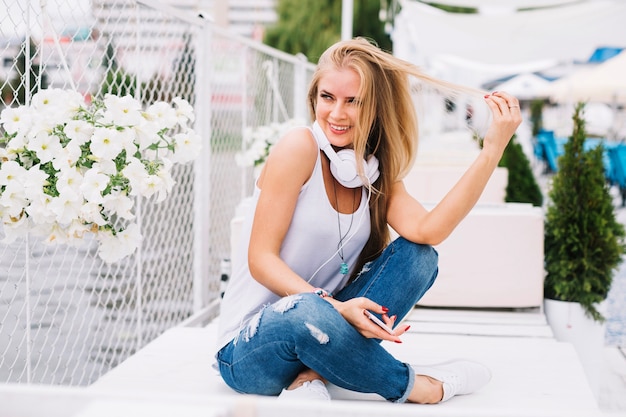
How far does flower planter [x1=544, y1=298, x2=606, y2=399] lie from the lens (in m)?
3.70

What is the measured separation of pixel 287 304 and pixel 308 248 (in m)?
0.31

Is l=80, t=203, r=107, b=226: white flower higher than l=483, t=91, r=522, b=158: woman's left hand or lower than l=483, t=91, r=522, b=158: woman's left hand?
lower

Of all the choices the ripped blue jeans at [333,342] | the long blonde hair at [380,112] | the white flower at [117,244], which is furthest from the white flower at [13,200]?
the long blonde hair at [380,112]

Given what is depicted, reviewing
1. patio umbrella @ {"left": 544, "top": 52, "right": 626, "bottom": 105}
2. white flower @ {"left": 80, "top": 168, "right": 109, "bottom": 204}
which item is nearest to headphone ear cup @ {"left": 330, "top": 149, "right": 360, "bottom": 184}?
white flower @ {"left": 80, "top": 168, "right": 109, "bottom": 204}

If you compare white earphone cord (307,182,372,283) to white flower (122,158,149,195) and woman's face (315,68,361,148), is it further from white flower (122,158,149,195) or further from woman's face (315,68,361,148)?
white flower (122,158,149,195)

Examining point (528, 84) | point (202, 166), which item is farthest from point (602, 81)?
point (202, 166)

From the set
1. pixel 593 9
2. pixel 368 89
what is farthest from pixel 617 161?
pixel 368 89

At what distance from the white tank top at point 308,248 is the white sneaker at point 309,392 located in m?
0.28

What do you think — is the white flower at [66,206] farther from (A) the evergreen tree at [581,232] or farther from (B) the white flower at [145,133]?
(A) the evergreen tree at [581,232]

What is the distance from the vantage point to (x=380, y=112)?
244cm

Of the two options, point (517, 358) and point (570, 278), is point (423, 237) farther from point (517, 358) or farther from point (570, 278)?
point (570, 278)

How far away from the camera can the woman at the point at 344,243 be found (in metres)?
2.12

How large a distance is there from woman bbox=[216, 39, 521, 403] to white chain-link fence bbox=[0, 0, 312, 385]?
0.68 meters

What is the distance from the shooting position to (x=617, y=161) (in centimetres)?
1118
